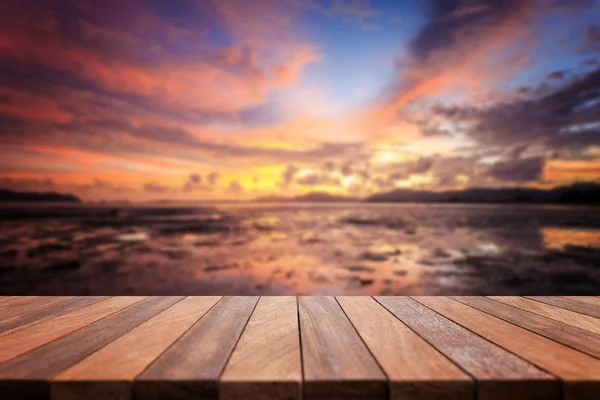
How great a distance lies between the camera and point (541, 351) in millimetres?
1299

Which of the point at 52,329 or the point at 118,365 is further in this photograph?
the point at 52,329

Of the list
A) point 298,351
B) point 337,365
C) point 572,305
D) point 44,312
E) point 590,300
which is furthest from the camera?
point 590,300

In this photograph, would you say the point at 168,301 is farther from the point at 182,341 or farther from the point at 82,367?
the point at 82,367

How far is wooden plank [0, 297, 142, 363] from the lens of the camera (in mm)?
1328

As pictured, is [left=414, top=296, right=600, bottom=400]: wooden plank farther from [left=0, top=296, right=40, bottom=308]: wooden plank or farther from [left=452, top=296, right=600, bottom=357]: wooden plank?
[left=0, top=296, right=40, bottom=308]: wooden plank

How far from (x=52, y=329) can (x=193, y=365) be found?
835 mm

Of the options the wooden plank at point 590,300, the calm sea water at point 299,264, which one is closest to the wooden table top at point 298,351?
the wooden plank at point 590,300

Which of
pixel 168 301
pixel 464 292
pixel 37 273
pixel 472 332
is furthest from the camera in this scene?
pixel 37 273

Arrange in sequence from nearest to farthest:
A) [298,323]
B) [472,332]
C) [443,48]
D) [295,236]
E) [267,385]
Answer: [267,385], [472,332], [298,323], [443,48], [295,236]

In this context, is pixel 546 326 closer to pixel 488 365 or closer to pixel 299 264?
pixel 488 365

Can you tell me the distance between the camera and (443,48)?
32.8 ft

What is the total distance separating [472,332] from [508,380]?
47 centimetres

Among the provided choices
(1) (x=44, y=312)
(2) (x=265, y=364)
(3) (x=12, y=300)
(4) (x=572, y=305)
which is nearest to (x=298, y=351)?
(2) (x=265, y=364)

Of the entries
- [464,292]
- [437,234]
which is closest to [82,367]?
[464,292]
